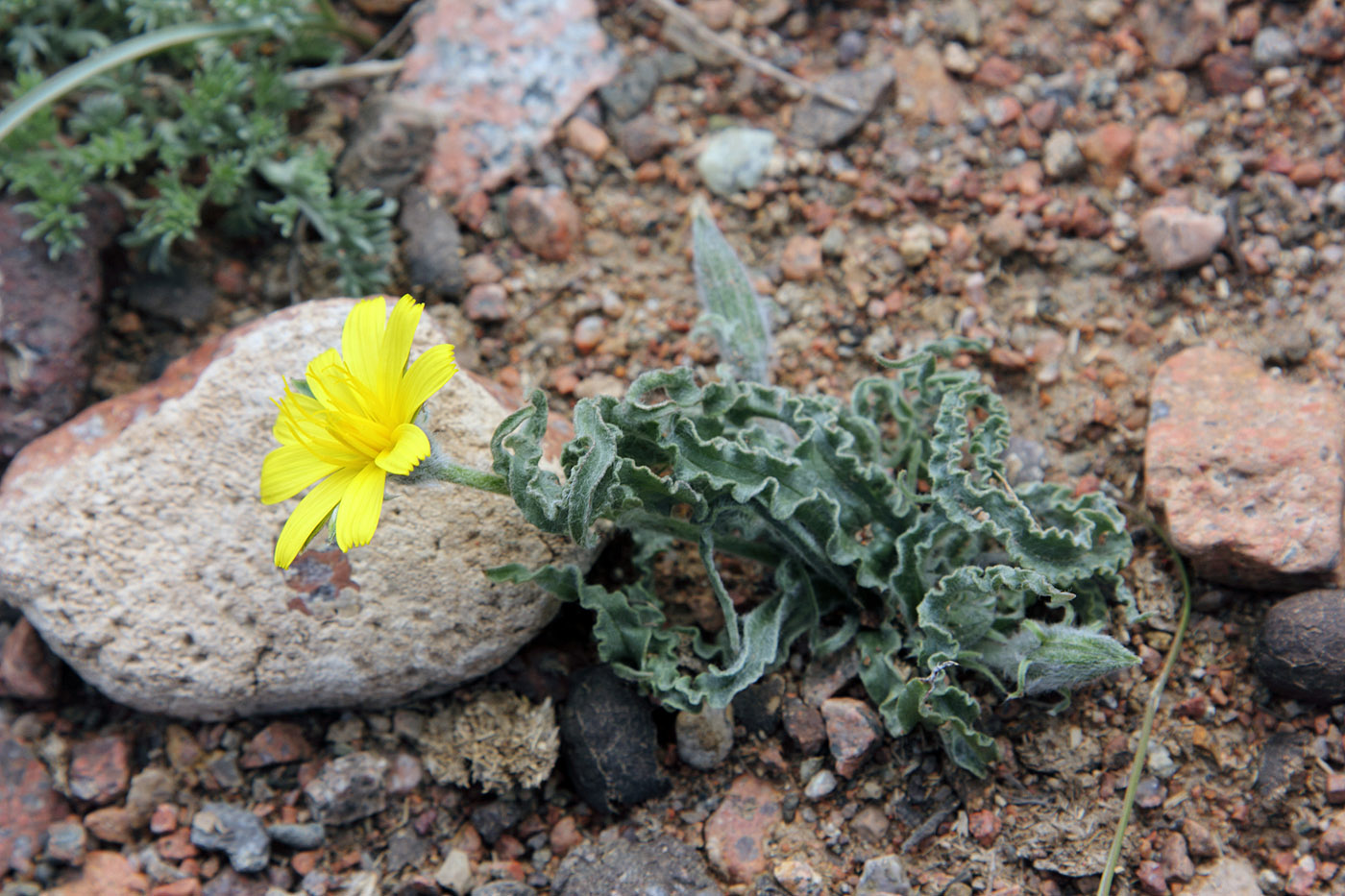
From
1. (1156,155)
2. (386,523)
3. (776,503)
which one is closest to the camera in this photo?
(776,503)

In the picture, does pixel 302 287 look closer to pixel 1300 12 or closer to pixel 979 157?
pixel 979 157

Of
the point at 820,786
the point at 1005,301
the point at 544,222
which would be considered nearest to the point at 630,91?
the point at 544,222

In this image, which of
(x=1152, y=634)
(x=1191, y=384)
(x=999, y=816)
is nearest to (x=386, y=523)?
(x=999, y=816)

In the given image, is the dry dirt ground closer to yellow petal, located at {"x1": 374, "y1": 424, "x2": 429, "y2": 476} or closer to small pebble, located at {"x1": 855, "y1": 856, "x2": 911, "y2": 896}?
small pebble, located at {"x1": 855, "y1": 856, "x2": 911, "y2": 896}

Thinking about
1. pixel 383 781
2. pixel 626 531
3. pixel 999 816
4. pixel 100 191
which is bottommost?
pixel 999 816

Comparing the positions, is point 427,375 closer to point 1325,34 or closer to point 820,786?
point 820,786

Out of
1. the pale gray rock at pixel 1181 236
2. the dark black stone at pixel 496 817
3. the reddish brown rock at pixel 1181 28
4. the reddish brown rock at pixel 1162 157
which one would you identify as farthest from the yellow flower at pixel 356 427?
the reddish brown rock at pixel 1181 28

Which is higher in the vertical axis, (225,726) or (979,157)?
(979,157)
